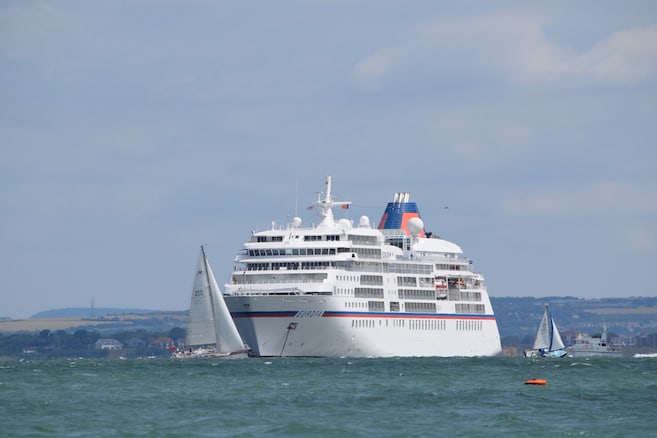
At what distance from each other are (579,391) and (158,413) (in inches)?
1057

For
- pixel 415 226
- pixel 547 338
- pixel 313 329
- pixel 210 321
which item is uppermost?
pixel 415 226

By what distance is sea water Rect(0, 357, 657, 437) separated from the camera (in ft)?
217

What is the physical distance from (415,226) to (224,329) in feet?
110

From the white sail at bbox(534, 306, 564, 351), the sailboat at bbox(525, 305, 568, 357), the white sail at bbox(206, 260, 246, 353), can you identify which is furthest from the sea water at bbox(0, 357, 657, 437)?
the white sail at bbox(534, 306, 564, 351)

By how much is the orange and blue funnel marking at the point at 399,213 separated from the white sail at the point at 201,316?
110 feet

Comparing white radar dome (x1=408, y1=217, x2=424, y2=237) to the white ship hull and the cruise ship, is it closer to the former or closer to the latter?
the cruise ship

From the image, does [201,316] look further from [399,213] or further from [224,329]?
[399,213]

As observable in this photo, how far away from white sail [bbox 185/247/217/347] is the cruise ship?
207 cm

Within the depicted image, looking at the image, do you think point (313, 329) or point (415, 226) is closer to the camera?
point (313, 329)

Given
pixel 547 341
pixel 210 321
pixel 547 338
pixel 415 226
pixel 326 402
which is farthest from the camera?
pixel 547 341

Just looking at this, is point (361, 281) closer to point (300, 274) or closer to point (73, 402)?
point (300, 274)

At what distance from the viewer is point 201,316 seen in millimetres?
128875

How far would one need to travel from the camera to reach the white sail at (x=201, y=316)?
128 metres

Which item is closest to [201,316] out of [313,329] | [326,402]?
[313,329]
